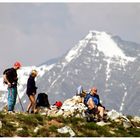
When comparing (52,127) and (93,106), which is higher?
(93,106)

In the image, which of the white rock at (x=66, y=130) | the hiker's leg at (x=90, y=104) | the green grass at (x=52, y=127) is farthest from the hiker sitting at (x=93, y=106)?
the white rock at (x=66, y=130)

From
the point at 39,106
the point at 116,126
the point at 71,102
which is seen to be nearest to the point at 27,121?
the point at 116,126

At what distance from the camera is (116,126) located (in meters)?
25.5

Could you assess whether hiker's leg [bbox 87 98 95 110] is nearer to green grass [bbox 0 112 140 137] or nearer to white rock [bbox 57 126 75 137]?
green grass [bbox 0 112 140 137]

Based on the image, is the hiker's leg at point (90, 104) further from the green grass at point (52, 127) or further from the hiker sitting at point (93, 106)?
the green grass at point (52, 127)

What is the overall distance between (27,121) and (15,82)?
13.8 feet

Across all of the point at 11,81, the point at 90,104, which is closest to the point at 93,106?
the point at 90,104

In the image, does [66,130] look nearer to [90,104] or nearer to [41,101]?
[90,104]

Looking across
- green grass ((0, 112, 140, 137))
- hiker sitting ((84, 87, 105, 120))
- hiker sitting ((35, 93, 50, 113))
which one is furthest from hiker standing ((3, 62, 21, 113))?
hiker sitting ((84, 87, 105, 120))

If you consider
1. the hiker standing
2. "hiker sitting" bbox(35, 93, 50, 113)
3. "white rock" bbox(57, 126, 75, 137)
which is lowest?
"white rock" bbox(57, 126, 75, 137)

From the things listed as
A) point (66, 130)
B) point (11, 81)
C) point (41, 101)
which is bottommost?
point (66, 130)

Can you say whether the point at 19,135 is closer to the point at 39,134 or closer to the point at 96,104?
the point at 39,134

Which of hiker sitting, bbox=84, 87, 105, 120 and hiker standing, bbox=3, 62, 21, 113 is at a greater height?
hiker standing, bbox=3, 62, 21, 113

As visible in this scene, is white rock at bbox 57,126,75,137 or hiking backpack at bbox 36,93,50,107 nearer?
white rock at bbox 57,126,75,137
